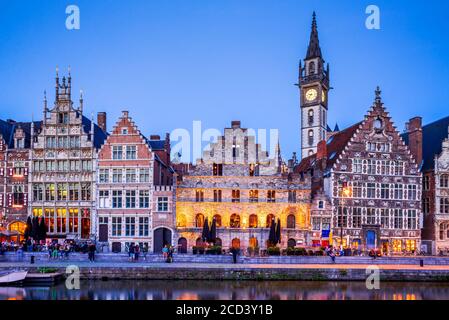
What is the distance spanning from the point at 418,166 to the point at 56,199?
32601mm

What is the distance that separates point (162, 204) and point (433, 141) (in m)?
26.3

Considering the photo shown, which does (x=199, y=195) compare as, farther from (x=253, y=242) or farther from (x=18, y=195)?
(x=18, y=195)

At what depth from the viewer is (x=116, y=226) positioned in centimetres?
5109

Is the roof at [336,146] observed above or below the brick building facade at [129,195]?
above

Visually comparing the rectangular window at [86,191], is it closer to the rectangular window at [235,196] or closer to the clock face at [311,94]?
the rectangular window at [235,196]

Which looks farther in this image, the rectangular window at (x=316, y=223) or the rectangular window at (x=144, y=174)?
the rectangular window at (x=144, y=174)

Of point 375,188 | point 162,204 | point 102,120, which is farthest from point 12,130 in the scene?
point 375,188

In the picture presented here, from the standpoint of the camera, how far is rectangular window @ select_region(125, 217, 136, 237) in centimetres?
5103

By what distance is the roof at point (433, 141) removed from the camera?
5462 cm

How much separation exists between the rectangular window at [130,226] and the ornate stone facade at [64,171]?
9.63 feet

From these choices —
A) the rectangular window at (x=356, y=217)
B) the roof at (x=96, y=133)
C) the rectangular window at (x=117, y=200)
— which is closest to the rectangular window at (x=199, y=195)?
the rectangular window at (x=117, y=200)

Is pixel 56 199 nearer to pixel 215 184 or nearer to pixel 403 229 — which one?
pixel 215 184

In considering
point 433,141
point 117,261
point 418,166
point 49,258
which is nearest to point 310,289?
point 117,261

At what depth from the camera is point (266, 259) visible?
40.6 meters
